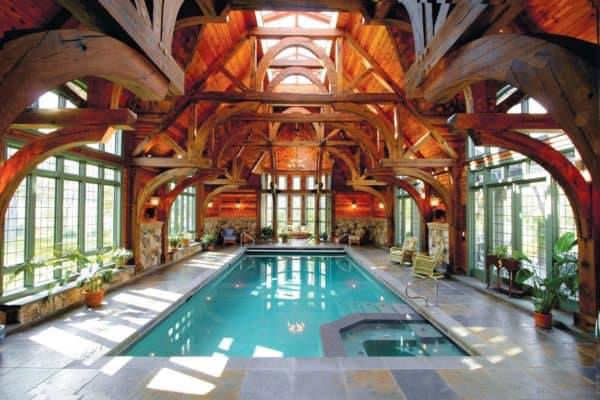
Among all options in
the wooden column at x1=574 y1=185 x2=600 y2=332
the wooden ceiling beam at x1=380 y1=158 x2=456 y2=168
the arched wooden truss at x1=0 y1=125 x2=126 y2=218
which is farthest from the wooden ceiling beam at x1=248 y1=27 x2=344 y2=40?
the wooden column at x1=574 y1=185 x2=600 y2=332

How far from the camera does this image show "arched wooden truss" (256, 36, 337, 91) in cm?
744


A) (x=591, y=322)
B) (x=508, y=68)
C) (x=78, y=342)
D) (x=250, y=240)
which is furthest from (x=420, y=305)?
(x=250, y=240)

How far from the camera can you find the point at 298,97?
7273mm

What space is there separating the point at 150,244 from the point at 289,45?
6.47 m

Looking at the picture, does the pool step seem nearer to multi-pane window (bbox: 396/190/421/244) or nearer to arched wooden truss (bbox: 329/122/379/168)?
arched wooden truss (bbox: 329/122/379/168)

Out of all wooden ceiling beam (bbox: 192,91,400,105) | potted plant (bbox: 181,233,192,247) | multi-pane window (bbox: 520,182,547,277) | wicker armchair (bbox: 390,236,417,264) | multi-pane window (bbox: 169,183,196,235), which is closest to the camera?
multi-pane window (bbox: 520,182,547,277)

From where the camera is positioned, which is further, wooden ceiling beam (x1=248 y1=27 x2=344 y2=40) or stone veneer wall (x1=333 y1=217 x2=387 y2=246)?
stone veneer wall (x1=333 y1=217 x2=387 y2=246)

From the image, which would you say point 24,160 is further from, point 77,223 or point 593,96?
point 593,96

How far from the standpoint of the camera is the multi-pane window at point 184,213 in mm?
10914

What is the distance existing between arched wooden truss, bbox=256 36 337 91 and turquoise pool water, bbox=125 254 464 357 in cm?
497

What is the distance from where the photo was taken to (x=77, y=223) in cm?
615

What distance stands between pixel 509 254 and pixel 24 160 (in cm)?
820

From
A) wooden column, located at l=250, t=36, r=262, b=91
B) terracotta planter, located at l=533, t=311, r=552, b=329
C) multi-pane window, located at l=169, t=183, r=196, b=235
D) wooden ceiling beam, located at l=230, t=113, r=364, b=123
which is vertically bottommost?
terracotta planter, located at l=533, t=311, r=552, b=329

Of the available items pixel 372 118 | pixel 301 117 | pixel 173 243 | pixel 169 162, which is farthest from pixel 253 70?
pixel 173 243
